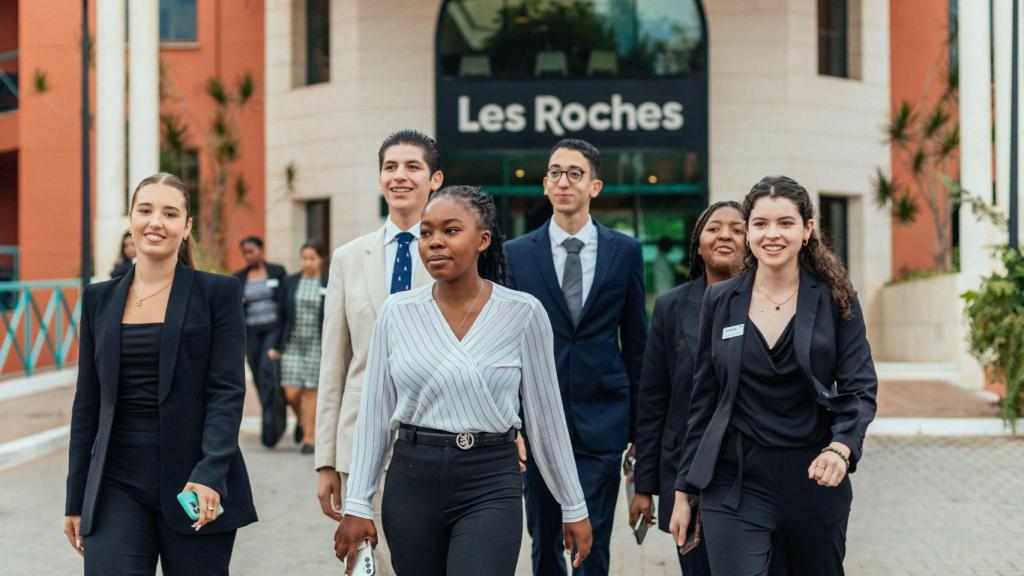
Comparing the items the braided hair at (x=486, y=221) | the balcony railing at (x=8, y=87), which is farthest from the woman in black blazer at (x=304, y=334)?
the balcony railing at (x=8, y=87)

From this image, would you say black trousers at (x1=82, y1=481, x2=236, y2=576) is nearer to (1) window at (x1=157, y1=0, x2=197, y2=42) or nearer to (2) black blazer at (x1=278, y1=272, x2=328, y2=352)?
(2) black blazer at (x1=278, y1=272, x2=328, y2=352)

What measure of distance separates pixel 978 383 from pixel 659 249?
636 cm

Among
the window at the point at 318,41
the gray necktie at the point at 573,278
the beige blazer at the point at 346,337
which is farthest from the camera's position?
the window at the point at 318,41

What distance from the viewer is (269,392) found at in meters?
13.0

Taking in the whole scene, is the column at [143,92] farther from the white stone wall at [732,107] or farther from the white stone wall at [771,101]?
the white stone wall at [771,101]

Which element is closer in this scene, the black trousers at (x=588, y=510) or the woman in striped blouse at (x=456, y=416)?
the woman in striped blouse at (x=456, y=416)

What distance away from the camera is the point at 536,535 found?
5.94 m

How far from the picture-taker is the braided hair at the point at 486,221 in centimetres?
426

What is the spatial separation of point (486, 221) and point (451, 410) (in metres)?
0.66

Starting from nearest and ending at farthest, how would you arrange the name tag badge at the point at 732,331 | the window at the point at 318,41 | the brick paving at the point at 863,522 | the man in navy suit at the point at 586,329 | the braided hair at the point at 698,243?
the name tag badge at the point at 732,331 → the braided hair at the point at 698,243 → the man in navy suit at the point at 586,329 → the brick paving at the point at 863,522 → the window at the point at 318,41

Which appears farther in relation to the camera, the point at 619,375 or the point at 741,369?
the point at 619,375

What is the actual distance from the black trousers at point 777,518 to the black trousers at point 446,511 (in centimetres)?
79

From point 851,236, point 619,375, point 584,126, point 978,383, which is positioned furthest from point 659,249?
point 619,375

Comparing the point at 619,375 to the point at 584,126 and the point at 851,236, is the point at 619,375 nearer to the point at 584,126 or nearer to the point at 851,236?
the point at 584,126
